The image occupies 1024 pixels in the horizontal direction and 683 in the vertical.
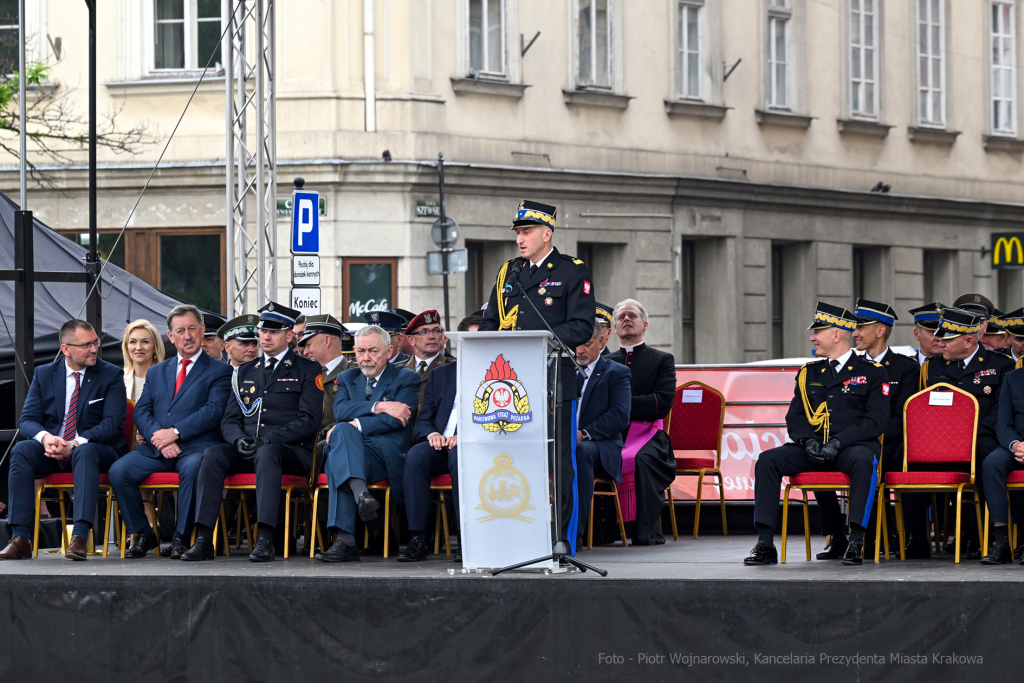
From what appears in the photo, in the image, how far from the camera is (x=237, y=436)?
1105 cm

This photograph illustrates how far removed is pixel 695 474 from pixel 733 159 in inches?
608

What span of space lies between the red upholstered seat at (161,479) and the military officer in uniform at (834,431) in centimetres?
384

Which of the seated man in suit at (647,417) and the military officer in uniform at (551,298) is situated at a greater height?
the military officer in uniform at (551,298)

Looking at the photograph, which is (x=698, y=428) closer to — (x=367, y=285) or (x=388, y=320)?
(x=388, y=320)

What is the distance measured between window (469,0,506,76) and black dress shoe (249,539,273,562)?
47.9 feet

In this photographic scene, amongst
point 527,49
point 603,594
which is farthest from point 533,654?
point 527,49

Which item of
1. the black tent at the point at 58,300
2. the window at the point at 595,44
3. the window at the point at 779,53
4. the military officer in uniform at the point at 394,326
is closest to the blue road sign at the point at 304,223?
the black tent at the point at 58,300

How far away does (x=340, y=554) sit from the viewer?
10.4 metres

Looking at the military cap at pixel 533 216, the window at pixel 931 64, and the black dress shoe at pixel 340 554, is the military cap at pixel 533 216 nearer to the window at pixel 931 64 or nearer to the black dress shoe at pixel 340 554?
the black dress shoe at pixel 340 554

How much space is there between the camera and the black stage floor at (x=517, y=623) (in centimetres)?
862

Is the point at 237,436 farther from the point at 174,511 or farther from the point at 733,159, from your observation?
the point at 733,159

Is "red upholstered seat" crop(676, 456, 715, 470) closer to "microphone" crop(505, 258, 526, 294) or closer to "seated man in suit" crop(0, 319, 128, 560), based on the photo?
"microphone" crop(505, 258, 526, 294)

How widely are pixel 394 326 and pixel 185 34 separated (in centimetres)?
1219

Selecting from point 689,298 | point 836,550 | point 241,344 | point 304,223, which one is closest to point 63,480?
→ point 241,344
